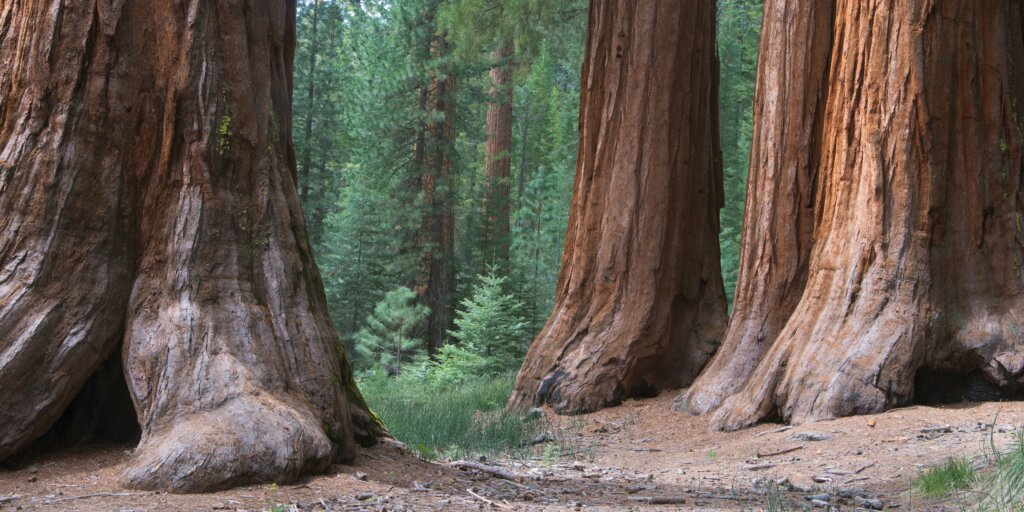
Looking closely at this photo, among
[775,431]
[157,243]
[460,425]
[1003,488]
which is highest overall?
[157,243]

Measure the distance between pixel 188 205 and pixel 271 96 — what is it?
35.4 inches

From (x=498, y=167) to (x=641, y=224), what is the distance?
13749 millimetres

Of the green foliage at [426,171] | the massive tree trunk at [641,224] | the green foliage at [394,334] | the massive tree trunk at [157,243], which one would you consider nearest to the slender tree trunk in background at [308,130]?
the green foliage at [426,171]

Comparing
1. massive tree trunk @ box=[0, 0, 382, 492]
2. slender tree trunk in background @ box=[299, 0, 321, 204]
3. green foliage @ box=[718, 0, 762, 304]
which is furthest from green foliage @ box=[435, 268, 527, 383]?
massive tree trunk @ box=[0, 0, 382, 492]

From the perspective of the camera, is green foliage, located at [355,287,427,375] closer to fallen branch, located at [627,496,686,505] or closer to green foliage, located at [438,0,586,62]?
green foliage, located at [438,0,586,62]

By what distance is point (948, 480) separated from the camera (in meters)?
4.75

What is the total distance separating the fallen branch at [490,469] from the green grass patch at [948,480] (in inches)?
91.8

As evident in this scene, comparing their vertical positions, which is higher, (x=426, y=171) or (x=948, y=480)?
(x=426, y=171)

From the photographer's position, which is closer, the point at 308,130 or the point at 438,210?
the point at 438,210

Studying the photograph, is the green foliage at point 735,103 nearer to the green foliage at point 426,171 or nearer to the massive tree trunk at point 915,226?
the green foliage at point 426,171

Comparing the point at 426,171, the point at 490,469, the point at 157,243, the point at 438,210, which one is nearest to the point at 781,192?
the point at 490,469

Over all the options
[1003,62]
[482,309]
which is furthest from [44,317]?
[482,309]

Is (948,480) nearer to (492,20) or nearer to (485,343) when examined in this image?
(485,343)

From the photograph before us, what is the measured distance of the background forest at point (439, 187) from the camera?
1717 centimetres
